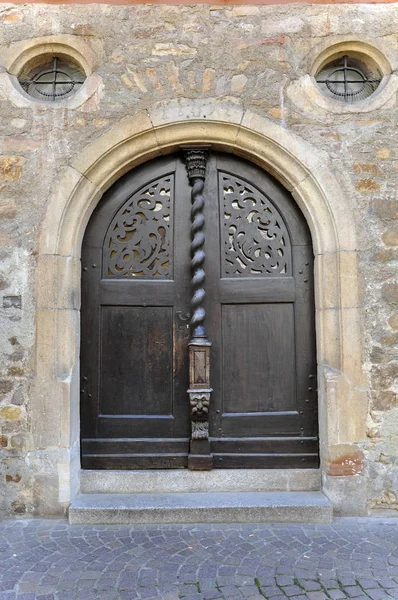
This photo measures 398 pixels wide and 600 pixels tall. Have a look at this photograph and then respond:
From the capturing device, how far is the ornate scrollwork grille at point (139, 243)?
3699mm

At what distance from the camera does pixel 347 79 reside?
12.1 ft

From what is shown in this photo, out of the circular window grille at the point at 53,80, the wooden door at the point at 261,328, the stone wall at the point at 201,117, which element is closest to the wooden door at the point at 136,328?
the wooden door at the point at 261,328

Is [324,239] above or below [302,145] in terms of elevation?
below

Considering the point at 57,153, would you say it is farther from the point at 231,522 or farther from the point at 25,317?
the point at 231,522

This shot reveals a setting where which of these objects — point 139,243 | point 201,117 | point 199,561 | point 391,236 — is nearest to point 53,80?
point 201,117

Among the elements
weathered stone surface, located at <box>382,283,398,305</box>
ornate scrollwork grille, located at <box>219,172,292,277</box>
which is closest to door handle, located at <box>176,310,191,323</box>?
ornate scrollwork grille, located at <box>219,172,292,277</box>

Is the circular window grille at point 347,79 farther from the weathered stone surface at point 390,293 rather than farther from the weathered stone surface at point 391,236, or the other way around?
the weathered stone surface at point 390,293

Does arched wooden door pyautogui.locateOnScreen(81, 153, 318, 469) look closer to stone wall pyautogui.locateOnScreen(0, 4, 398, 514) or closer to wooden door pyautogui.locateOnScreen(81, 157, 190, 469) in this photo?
wooden door pyautogui.locateOnScreen(81, 157, 190, 469)

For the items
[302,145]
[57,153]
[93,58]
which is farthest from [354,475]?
[93,58]

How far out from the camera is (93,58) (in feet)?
11.6

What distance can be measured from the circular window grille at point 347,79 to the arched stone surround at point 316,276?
1.91 feet

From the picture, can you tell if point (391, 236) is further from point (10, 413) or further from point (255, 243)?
point (10, 413)

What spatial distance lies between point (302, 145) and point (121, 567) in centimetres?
296

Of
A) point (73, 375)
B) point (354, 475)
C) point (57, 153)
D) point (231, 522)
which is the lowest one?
point (231, 522)
